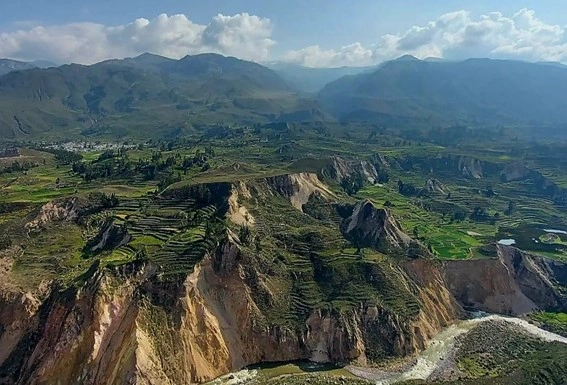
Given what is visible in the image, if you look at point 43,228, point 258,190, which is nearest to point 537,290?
point 258,190

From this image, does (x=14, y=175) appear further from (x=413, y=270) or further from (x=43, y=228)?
(x=413, y=270)

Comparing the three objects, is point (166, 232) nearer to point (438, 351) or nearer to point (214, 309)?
point (214, 309)

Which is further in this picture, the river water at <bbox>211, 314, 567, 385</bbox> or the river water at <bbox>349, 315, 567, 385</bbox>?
the river water at <bbox>349, 315, 567, 385</bbox>

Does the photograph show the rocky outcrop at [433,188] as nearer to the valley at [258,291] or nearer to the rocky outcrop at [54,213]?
the valley at [258,291]

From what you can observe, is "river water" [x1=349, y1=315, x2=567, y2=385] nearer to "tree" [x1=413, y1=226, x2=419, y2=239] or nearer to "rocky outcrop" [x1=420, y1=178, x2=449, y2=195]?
"tree" [x1=413, y1=226, x2=419, y2=239]

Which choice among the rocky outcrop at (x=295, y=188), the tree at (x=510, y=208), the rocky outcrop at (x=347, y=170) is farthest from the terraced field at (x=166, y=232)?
the tree at (x=510, y=208)

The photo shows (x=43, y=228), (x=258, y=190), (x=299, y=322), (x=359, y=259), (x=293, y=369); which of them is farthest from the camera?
(x=258, y=190)

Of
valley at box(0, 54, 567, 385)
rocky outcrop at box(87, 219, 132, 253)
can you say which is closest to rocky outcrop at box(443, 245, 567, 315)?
valley at box(0, 54, 567, 385)

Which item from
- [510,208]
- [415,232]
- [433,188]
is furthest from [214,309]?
[433,188]
